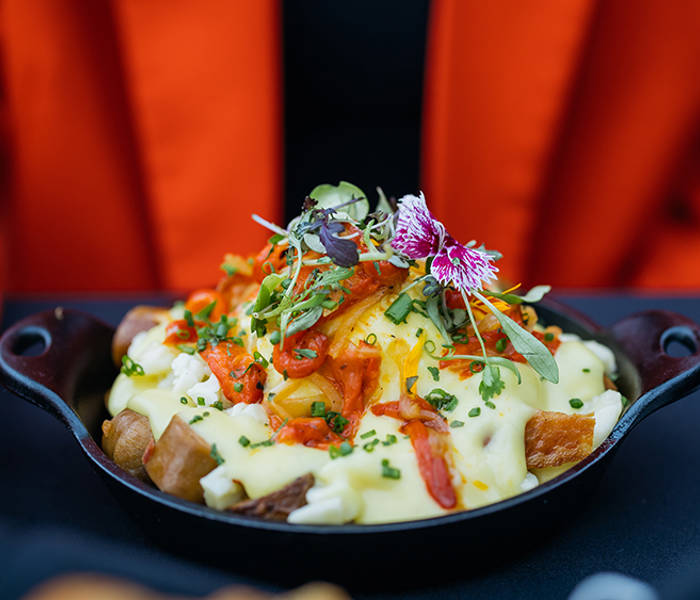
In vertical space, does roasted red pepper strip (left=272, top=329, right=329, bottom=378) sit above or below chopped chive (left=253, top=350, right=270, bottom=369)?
above

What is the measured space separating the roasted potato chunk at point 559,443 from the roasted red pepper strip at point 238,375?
21.0 inches

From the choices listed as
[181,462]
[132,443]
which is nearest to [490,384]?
[181,462]

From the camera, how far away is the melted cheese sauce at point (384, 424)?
1.20 metres

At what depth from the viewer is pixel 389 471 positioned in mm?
1210

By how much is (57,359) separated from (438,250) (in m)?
0.89

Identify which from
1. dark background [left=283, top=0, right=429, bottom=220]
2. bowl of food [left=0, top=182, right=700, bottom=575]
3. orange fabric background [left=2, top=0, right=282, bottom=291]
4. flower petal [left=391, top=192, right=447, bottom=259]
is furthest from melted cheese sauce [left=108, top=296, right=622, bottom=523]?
dark background [left=283, top=0, right=429, bottom=220]

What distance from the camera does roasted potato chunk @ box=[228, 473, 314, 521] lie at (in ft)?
3.88

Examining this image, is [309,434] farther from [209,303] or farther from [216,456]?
[209,303]

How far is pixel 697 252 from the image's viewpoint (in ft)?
10.2

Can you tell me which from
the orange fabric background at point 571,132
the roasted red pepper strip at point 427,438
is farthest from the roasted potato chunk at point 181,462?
the orange fabric background at point 571,132

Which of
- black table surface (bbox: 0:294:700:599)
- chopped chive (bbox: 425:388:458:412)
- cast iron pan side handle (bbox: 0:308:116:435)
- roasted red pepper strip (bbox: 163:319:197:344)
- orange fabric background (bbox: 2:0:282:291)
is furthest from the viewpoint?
orange fabric background (bbox: 2:0:282:291)

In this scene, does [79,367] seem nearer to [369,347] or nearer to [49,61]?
[369,347]

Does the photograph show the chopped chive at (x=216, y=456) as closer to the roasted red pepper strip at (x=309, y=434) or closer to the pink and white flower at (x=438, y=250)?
the roasted red pepper strip at (x=309, y=434)

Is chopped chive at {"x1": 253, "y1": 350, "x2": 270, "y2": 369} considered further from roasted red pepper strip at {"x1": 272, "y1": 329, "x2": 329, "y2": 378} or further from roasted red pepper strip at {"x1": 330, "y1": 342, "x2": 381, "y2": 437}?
roasted red pepper strip at {"x1": 330, "y1": 342, "x2": 381, "y2": 437}
